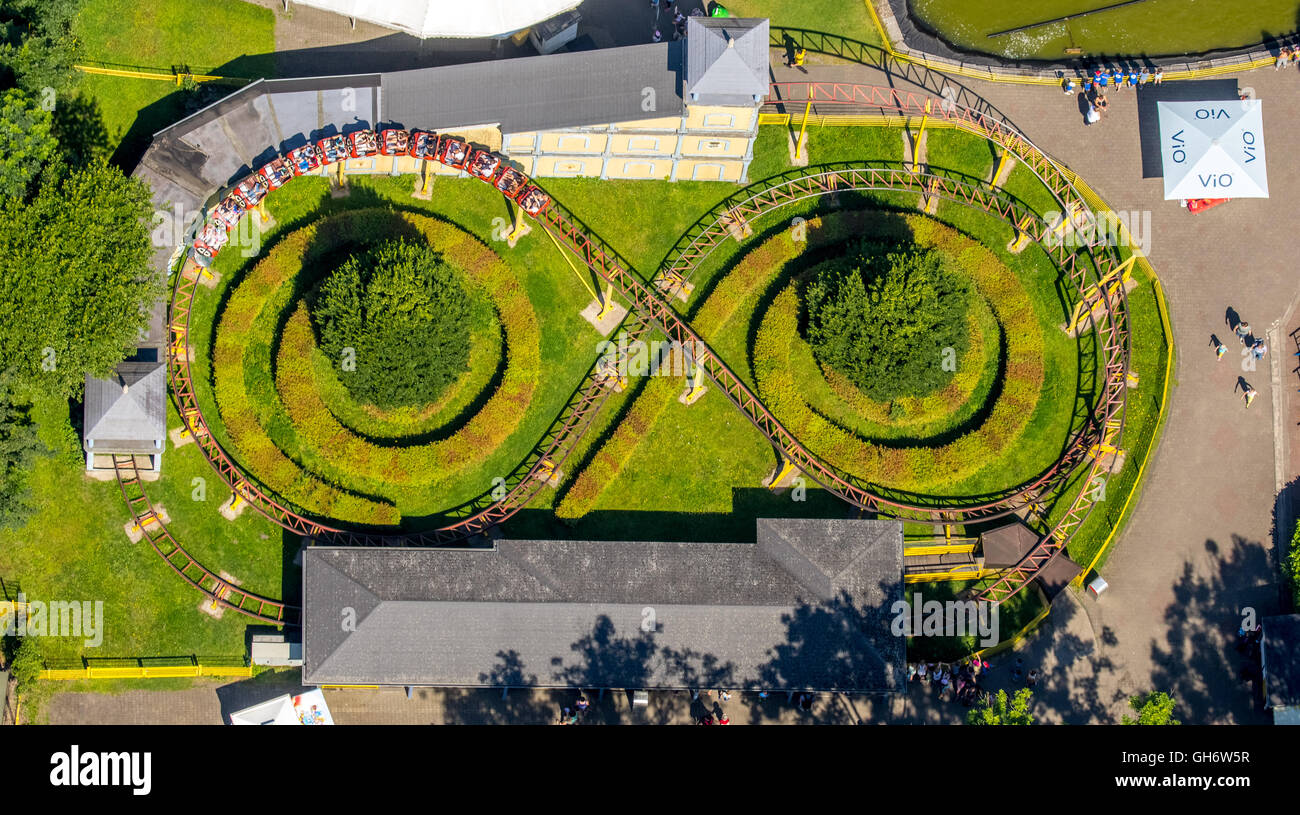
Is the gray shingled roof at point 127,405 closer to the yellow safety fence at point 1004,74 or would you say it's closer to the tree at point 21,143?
the tree at point 21,143

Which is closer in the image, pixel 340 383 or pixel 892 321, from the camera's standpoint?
pixel 892 321

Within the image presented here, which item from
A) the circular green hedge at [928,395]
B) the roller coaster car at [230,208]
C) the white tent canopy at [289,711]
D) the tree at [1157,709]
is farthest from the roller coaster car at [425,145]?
the tree at [1157,709]

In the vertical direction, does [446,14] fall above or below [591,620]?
above

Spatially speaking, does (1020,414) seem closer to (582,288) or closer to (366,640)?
(582,288)

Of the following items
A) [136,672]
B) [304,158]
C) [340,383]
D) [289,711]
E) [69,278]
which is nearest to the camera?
[69,278]

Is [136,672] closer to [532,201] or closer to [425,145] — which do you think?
[425,145]

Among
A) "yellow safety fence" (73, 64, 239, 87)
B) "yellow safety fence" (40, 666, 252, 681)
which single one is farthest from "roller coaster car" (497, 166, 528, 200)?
"yellow safety fence" (40, 666, 252, 681)

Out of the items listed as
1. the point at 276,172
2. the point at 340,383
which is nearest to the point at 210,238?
the point at 276,172
